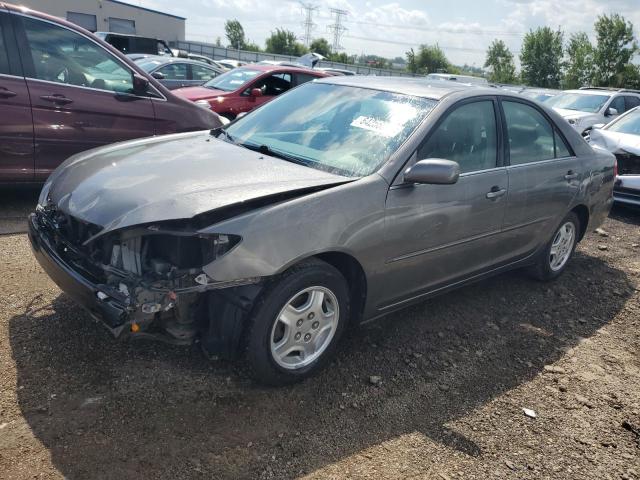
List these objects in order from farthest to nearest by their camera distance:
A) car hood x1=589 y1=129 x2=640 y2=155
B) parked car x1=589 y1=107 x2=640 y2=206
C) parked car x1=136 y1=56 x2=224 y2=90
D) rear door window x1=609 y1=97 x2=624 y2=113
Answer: rear door window x1=609 y1=97 x2=624 y2=113
parked car x1=136 y1=56 x2=224 y2=90
car hood x1=589 y1=129 x2=640 y2=155
parked car x1=589 y1=107 x2=640 y2=206

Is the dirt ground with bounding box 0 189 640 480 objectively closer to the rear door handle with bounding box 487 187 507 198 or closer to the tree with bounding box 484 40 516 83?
the rear door handle with bounding box 487 187 507 198

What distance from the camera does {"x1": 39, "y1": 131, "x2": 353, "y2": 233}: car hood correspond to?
8.59ft

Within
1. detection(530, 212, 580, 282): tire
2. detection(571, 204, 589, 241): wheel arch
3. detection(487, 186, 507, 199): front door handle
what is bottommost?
detection(530, 212, 580, 282): tire

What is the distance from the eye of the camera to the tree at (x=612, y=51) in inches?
1240

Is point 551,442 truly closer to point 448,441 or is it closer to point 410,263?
point 448,441

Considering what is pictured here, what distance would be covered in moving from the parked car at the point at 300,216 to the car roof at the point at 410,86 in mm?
25

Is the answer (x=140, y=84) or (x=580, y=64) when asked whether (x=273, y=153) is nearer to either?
(x=140, y=84)

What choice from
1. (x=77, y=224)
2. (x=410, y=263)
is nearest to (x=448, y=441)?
(x=410, y=263)

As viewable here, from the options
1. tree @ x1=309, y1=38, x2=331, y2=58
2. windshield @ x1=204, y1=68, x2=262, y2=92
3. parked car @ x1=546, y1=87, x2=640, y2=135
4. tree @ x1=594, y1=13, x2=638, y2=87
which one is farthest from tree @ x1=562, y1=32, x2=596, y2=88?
tree @ x1=309, y1=38, x2=331, y2=58

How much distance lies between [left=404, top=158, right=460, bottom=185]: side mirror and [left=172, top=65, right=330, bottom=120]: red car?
6.62m

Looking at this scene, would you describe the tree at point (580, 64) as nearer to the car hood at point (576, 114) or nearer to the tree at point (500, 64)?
the tree at point (500, 64)

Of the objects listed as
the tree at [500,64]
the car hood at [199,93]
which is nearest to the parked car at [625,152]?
the car hood at [199,93]

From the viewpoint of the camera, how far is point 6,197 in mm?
5617

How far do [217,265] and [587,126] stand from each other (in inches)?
487
